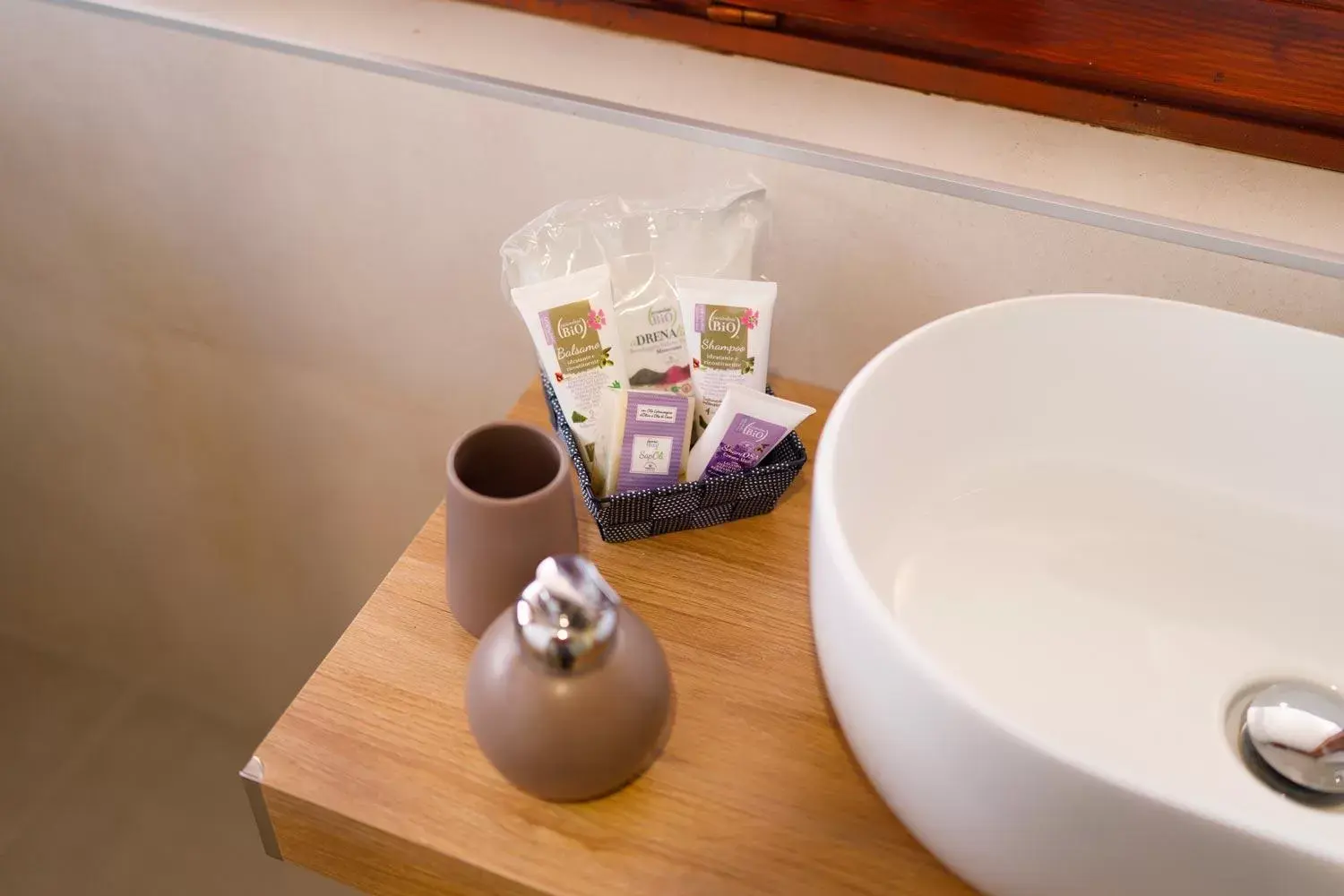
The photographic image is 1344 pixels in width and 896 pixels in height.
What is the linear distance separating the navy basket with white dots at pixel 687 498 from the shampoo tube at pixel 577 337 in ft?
0.06

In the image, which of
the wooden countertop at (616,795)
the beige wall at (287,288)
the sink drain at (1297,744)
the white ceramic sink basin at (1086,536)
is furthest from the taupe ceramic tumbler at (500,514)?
the sink drain at (1297,744)

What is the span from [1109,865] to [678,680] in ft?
0.80

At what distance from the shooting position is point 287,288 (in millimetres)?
977

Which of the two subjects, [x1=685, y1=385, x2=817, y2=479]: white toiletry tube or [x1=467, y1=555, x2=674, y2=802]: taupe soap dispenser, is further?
[x1=685, y1=385, x2=817, y2=479]: white toiletry tube

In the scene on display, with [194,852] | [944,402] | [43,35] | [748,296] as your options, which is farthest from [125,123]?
[194,852]

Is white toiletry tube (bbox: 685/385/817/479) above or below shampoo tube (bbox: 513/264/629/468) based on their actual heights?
below

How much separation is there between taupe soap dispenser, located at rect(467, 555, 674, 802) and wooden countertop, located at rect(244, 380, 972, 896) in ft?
0.10

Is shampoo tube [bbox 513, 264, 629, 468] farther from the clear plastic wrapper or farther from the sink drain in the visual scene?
the sink drain

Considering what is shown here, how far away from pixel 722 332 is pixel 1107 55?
33cm

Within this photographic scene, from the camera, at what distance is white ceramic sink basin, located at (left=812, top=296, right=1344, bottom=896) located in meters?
0.51

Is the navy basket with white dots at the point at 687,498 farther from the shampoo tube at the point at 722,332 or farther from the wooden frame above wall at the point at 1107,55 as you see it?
the wooden frame above wall at the point at 1107,55

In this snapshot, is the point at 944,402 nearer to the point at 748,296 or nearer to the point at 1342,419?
the point at 748,296

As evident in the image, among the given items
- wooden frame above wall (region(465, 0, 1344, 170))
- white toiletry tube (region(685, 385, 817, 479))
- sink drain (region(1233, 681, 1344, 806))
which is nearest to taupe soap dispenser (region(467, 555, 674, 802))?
white toiletry tube (region(685, 385, 817, 479))

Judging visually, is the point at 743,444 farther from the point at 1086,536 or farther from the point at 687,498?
the point at 1086,536
